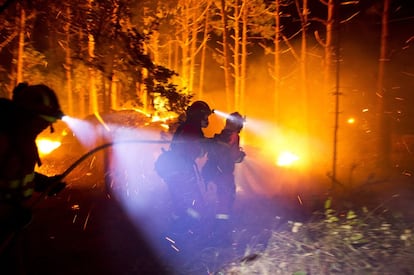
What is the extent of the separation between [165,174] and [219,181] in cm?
131

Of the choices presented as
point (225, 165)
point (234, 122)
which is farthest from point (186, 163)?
point (234, 122)

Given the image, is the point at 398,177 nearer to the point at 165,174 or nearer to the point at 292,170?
the point at 292,170

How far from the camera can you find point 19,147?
358 cm

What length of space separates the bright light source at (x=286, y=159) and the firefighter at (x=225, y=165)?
879 centimetres

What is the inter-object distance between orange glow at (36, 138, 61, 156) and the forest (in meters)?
3.00

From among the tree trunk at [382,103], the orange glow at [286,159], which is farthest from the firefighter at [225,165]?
the orange glow at [286,159]

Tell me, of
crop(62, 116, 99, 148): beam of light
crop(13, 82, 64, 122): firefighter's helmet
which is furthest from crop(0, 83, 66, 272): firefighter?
crop(62, 116, 99, 148): beam of light

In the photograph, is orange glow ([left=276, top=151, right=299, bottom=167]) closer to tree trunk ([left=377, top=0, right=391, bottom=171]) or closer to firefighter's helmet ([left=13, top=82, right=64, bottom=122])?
tree trunk ([left=377, top=0, right=391, bottom=171])

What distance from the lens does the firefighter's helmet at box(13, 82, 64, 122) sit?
3.57 meters

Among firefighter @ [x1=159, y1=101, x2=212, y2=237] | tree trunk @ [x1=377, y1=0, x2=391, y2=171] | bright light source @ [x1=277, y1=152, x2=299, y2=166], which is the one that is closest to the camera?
firefighter @ [x1=159, y1=101, x2=212, y2=237]

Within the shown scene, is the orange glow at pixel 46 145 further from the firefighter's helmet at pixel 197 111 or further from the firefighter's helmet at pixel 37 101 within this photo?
the firefighter's helmet at pixel 37 101

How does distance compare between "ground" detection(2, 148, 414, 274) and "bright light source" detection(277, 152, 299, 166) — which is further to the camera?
"bright light source" detection(277, 152, 299, 166)

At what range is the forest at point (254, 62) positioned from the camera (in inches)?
275

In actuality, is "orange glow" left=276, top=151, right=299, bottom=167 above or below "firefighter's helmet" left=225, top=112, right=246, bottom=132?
below
